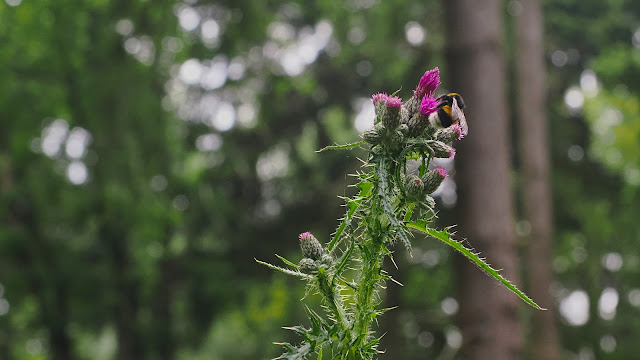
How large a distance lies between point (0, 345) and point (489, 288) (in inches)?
421

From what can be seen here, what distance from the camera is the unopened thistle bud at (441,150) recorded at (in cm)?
135

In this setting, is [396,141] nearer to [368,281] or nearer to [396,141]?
[396,141]

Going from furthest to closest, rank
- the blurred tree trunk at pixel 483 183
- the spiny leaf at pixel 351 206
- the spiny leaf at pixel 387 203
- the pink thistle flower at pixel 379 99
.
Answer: the blurred tree trunk at pixel 483 183 < the pink thistle flower at pixel 379 99 < the spiny leaf at pixel 351 206 < the spiny leaf at pixel 387 203

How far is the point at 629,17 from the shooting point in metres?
12.8

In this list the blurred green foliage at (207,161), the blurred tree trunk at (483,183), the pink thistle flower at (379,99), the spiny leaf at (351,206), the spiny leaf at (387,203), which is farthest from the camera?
the blurred green foliage at (207,161)

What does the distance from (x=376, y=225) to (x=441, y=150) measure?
0.20 meters

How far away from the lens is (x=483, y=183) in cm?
513

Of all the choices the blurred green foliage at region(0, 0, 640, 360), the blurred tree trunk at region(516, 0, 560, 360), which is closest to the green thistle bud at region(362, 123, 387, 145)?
the blurred tree trunk at region(516, 0, 560, 360)

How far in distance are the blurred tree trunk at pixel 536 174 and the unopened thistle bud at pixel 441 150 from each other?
6.27 metres

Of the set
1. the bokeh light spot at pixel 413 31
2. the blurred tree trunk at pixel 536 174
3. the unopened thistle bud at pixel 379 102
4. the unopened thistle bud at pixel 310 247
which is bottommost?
the blurred tree trunk at pixel 536 174

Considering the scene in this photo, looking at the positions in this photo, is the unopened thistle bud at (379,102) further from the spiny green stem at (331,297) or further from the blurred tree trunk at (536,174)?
the blurred tree trunk at (536,174)

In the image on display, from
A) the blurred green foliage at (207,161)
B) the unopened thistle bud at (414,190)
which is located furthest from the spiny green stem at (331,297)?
the blurred green foliage at (207,161)

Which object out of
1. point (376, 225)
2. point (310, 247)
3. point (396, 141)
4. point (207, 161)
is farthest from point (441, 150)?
point (207, 161)

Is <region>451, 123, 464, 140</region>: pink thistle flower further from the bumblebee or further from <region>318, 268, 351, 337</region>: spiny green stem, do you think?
<region>318, 268, 351, 337</region>: spiny green stem
